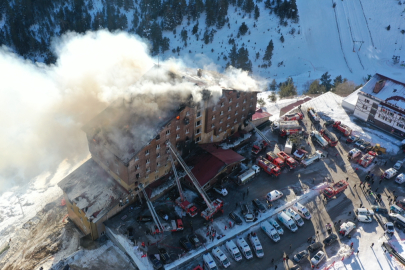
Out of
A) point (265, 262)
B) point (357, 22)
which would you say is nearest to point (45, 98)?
point (265, 262)

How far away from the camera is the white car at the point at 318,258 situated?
4128cm

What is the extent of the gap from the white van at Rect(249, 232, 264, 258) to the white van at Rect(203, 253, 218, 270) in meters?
5.54

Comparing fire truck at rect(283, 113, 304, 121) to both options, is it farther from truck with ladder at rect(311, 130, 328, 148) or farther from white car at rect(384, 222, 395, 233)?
white car at rect(384, 222, 395, 233)

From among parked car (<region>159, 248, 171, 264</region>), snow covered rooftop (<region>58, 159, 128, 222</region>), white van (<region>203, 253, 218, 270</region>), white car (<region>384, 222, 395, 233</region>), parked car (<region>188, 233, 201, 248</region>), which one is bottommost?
white car (<region>384, 222, 395, 233</region>)

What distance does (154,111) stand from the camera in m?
50.7

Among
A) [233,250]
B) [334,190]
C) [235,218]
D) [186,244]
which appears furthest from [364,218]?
[186,244]

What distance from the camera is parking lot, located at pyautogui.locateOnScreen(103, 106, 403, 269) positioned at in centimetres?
4362

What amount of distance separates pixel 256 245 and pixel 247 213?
5462 millimetres

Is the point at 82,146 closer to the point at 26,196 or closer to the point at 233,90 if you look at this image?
the point at 26,196

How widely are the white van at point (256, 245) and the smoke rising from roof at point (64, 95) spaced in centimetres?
2250

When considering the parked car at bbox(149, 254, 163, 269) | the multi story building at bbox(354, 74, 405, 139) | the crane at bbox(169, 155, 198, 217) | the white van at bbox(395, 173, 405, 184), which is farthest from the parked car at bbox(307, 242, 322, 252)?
the multi story building at bbox(354, 74, 405, 139)

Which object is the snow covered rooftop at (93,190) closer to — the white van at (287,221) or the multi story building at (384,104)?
the white van at (287,221)

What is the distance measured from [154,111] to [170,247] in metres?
19.3

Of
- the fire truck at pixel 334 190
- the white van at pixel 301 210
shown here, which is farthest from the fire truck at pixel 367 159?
the white van at pixel 301 210
